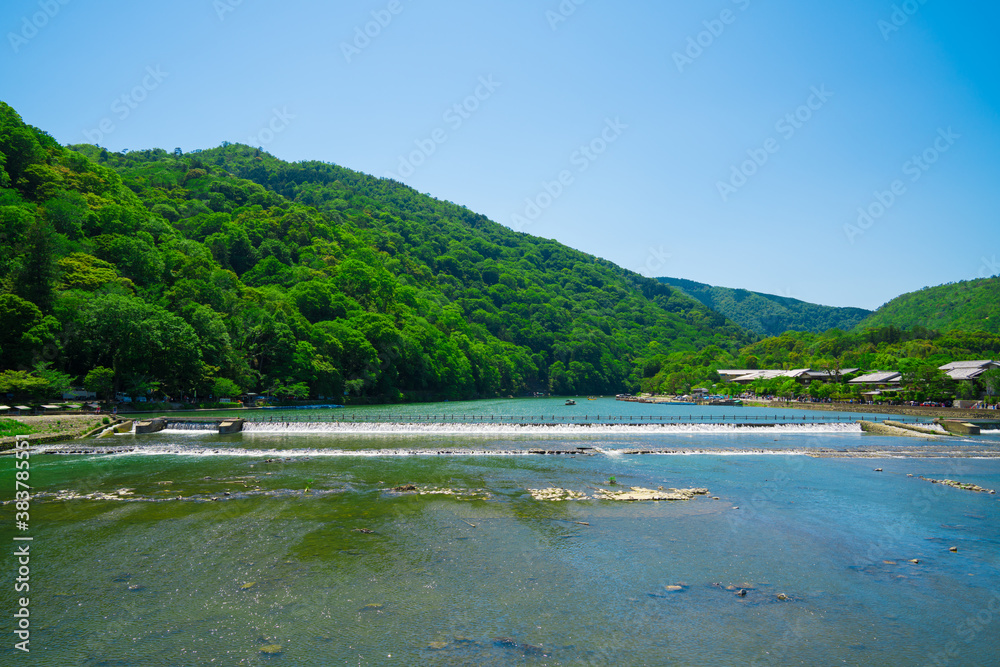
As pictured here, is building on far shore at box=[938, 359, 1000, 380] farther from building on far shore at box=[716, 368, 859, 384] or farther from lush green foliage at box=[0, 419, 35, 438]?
lush green foliage at box=[0, 419, 35, 438]

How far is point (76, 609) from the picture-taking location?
392 inches

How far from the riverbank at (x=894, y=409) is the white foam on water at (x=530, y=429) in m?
25.0

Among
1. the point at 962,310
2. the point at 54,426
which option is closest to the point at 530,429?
the point at 54,426

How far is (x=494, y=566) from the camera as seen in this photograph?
12727mm

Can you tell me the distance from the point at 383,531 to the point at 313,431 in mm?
26802

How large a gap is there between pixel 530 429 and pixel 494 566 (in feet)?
102

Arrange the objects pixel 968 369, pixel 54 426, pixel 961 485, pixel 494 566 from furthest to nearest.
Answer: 1. pixel 968 369
2. pixel 54 426
3. pixel 961 485
4. pixel 494 566

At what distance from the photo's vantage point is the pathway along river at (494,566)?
29.9 ft

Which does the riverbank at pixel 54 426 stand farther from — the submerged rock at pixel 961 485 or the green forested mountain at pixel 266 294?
the submerged rock at pixel 961 485

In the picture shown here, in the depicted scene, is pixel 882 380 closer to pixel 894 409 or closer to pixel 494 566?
pixel 894 409

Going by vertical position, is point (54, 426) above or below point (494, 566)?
above

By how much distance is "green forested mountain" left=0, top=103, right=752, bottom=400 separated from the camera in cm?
4875

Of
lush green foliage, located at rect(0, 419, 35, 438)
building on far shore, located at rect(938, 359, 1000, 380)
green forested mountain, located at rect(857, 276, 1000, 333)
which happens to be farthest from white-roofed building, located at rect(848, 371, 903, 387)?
lush green foliage, located at rect(0, 419, 35, 438)

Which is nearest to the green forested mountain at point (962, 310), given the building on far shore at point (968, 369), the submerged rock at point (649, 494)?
Result: the building on far shore at point (968, 369)
